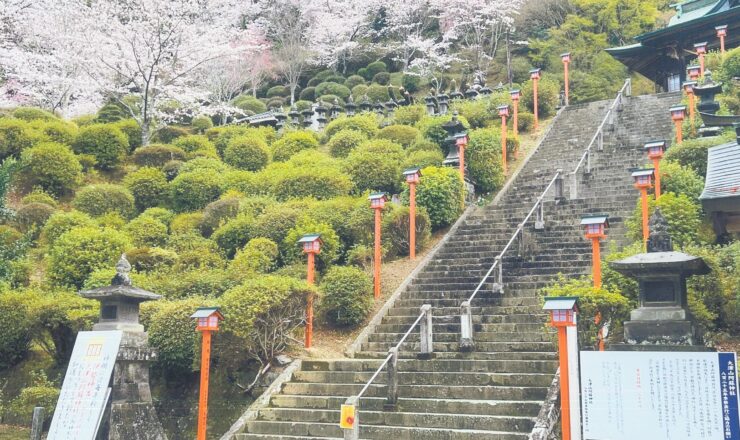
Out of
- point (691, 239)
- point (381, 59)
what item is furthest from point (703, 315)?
point (381, 59)

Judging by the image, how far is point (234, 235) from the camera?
1722cm

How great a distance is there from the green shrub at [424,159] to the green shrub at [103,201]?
8.56 metres

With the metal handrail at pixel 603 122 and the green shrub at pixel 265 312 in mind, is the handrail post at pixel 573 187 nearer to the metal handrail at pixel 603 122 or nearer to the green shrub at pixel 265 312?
the metal handrail at pixel 603 122

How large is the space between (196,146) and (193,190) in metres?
5.35

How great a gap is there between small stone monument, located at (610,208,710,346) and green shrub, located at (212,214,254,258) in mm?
10661

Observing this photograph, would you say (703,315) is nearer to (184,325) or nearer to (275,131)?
(184,325)

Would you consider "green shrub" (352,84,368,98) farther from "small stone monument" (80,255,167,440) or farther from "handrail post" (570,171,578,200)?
"small stone monument" (80,255,167,440)

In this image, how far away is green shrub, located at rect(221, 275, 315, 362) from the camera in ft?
37.4

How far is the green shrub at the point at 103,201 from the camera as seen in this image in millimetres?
20297

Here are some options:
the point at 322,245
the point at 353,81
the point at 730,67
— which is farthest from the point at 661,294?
the point at 353,81

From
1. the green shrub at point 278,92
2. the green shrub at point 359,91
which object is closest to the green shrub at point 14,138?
the green shrub at point 359,91

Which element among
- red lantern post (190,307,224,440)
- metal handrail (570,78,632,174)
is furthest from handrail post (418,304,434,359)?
metal handrail (570,78,632,174)

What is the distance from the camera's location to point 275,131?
1187 inches

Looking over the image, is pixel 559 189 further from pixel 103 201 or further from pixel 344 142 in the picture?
pixel 103 201
